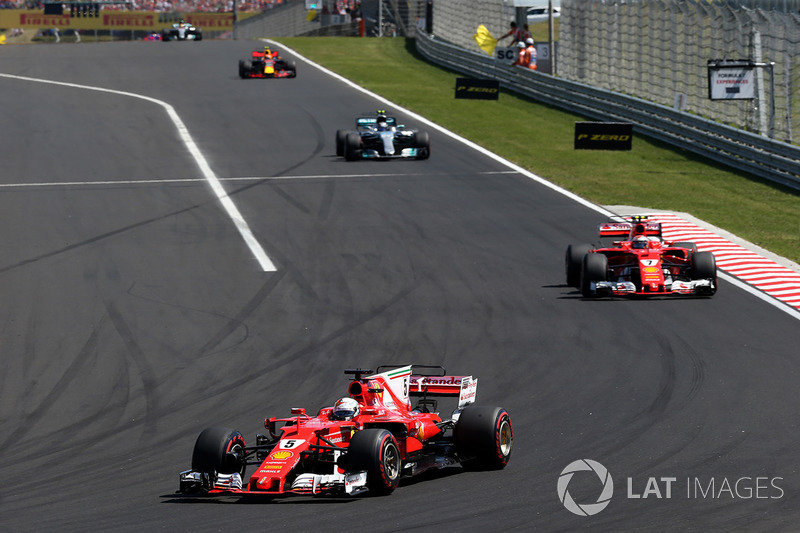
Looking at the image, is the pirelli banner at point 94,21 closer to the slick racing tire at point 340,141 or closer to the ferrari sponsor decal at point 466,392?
the slick racing tire at point 340,141

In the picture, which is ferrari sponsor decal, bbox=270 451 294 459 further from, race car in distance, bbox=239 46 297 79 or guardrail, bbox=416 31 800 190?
race car in distance, bbox=239 46 297 79

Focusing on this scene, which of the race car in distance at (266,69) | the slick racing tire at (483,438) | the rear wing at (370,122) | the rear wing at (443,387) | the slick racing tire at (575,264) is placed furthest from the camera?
the race car in distance at (266,69)

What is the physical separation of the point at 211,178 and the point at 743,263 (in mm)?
13525

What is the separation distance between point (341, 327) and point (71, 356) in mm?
3814

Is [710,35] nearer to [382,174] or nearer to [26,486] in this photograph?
[382,174]

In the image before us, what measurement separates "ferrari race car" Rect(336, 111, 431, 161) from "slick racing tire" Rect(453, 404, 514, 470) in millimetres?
20562

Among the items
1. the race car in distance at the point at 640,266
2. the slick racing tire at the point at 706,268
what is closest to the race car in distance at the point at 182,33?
the race car in distance at the point at 640,266

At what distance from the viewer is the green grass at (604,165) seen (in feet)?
88.4

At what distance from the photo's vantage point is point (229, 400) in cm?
1447

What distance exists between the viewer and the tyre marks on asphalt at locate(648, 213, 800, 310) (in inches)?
783

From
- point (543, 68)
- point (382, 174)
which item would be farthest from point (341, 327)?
point (543, 68)

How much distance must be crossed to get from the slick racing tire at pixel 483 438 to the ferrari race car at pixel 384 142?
20562mm

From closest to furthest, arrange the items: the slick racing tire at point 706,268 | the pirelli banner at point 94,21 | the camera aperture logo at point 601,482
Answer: the camera aperture logo at point 601,482 < the slick racing tire at point 706,268 < the pirelli banner at point 94,21

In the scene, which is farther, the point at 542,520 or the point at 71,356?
the point at 71,356
